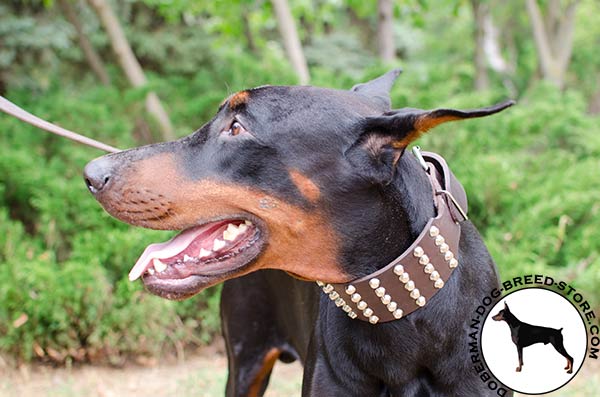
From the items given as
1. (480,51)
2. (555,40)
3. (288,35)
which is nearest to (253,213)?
(288,35)

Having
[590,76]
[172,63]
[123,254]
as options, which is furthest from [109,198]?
[590,76]

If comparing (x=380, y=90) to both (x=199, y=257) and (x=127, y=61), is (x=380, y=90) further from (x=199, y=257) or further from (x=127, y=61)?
(x=127, y=61)

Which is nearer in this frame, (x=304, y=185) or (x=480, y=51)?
(x=304, y=185)

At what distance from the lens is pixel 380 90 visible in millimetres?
2996

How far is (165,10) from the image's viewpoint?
1047cm

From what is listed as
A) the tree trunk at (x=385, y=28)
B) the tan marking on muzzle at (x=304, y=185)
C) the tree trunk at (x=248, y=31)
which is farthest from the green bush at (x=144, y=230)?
the tree trunk at (x=248, y=31)

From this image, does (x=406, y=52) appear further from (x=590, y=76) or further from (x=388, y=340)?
(x=388, y=340)

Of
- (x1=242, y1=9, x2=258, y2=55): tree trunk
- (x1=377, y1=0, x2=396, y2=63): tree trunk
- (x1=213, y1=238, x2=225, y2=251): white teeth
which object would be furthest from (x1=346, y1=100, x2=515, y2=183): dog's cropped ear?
(x1=242, y1=9, x2=258, y2=55): tree trunk

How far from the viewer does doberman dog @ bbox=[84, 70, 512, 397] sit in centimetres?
245

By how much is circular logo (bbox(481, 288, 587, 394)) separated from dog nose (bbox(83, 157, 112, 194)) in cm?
145

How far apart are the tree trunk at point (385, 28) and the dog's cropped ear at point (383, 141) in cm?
732

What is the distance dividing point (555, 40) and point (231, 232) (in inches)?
405

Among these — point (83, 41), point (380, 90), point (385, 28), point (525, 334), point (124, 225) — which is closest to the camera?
point (525, 334)

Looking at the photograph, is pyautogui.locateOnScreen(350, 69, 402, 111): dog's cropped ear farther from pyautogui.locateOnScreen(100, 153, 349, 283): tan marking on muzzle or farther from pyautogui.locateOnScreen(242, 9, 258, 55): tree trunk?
pyautogui.locateOnScreen(242, 9, 258, 55): tree trunk
